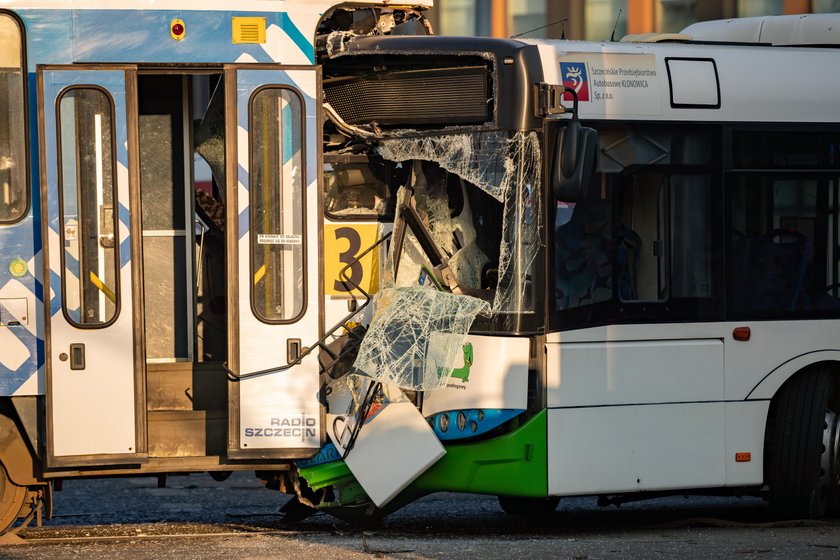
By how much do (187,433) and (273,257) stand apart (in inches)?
46.6

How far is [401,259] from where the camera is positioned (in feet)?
27.7

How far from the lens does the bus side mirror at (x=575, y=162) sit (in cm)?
783

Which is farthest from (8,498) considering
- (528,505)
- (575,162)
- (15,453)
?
(575,162)

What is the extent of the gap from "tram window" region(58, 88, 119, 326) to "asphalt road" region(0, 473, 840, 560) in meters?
1.43

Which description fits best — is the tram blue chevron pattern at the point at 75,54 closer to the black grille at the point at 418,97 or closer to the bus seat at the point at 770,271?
the black grille at the point at 418,97

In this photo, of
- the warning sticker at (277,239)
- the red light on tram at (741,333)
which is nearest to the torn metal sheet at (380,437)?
the warning sticker at (277,239)

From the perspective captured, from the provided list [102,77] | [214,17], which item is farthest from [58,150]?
[214,17]

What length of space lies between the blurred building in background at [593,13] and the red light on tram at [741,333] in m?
11.8

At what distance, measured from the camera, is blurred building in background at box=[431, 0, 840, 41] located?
68.0ft

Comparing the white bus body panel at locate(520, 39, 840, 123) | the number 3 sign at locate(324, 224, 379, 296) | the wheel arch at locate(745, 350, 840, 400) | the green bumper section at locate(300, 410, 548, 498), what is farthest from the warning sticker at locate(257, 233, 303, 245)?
the wheel arch at locate(745, 350, 840, 400)

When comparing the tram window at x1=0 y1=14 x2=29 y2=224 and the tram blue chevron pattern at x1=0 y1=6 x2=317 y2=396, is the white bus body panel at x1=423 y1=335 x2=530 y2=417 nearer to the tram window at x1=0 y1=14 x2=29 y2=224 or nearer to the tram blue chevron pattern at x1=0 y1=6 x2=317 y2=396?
the tram blue chevron pattern at x1=0 y1=6 x2=317 y2=396

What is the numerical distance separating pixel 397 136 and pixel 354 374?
1411 millimetres

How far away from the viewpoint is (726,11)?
20.8 m

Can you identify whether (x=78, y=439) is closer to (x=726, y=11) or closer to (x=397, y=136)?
(x=397, y=136)
